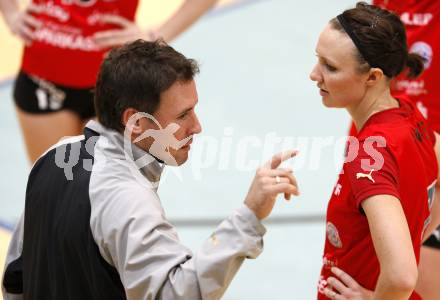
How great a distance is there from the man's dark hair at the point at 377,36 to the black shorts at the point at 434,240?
3.26 ft

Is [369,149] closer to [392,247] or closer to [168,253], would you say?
[392,247]

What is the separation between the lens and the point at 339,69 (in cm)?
297

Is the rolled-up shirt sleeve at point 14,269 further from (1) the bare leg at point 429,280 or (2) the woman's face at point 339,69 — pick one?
(1) the bare leg at point 429,280

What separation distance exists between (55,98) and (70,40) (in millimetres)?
290

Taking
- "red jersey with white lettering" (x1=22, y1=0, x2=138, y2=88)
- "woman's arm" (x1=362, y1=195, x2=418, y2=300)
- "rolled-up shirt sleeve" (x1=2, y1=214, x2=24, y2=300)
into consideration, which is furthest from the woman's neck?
"red jersey with white lettering" (x1=22, y1=0, x2=138, y2=88)

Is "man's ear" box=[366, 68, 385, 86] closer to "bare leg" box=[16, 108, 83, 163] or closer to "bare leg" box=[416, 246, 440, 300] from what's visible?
"bare leg" box=[416, 246, 440, 300]

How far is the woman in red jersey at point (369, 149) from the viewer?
2.72 m

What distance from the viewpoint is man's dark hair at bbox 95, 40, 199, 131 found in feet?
8.84

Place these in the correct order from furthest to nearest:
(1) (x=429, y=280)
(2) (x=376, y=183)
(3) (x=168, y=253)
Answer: (1) (x=429, y=280)
(2) (x=376, y=183)
(3) (x=168, y=253)

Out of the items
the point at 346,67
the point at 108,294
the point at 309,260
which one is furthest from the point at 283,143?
the point at 108,294

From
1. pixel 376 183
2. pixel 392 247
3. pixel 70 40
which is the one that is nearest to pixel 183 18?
pixel 70 40

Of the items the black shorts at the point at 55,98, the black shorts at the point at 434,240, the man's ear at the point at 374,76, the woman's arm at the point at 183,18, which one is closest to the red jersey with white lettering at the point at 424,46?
the black shorts at the point at 434,240

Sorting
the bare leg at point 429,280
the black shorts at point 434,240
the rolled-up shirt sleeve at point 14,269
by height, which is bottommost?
the bare leg at point 429,280

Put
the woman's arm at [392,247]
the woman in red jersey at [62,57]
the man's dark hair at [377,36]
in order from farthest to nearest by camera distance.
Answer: the woman in red jersey at [62,57] → the man's dark hair at [377,36] → the woman's arm at [392,247]
